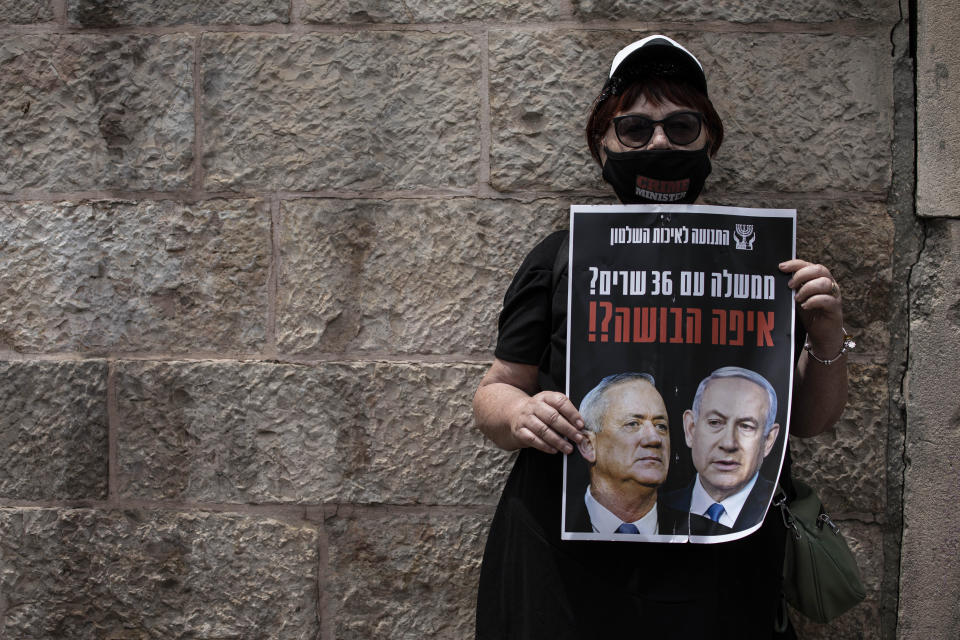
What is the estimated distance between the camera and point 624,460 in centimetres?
158

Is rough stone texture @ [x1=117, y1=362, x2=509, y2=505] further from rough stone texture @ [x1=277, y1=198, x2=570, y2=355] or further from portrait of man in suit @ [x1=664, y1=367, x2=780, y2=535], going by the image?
portrait of man in suit @ [x1=664, y1=367, x2=780, y2=535]

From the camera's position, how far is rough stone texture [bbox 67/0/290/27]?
2352 mm

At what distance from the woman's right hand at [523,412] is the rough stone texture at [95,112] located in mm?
1284

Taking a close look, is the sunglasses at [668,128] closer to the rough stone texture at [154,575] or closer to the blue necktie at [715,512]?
the blue necktie at [715,512]

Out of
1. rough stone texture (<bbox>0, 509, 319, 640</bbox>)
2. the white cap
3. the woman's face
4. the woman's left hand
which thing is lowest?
rough stone texture (<bbox>0, 509, 319, 640</bbox>)

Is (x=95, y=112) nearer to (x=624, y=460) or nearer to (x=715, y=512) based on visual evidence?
(x=624, y=460)

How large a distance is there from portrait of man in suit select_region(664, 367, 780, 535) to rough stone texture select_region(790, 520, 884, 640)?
86cm

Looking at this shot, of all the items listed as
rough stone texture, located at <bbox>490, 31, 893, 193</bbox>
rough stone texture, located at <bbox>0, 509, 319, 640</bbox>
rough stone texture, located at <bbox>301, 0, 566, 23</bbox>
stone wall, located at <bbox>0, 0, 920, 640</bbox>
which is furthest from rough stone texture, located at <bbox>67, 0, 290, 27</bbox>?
rough stone texture, located at <bbox>0, 509, 319, 640</bbox>

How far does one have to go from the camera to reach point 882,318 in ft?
7.32

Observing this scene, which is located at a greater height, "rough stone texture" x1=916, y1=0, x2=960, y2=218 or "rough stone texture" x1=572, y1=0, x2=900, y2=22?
"rough stone texture" x1=572, y1=0, x2=900, y2=22

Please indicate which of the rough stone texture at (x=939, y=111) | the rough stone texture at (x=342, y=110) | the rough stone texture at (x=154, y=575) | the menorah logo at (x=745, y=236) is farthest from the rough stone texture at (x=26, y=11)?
the rough stone texture at (x=939, y=111)

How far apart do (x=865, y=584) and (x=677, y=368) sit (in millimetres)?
1163

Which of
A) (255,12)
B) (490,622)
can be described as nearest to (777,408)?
(490,622)

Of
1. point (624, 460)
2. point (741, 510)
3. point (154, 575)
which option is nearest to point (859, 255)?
point (741, 510)
